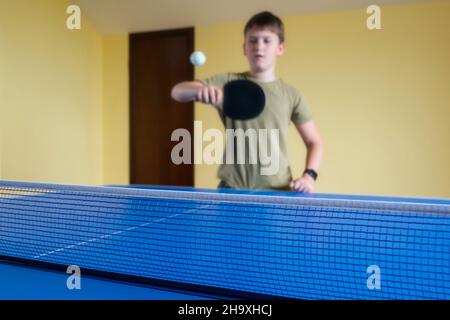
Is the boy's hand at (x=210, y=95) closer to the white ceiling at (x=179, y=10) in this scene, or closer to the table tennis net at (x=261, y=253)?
the table tennis net at (x=261, y=253)

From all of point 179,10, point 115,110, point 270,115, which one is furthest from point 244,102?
point 115,110

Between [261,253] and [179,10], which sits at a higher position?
[179,10]

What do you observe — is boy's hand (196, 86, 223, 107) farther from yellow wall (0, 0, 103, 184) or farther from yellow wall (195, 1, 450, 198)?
yellow wall (195, 1, 450, 198)

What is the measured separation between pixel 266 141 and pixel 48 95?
9.80ft

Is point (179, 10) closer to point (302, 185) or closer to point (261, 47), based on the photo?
point (261, 47)

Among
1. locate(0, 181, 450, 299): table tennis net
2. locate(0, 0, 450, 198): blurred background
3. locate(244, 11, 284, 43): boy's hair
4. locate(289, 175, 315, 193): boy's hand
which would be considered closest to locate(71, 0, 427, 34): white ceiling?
locate(0, 0, 450, 198): blurred background

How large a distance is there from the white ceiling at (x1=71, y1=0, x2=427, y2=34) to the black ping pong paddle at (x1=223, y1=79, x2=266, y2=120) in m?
2.37

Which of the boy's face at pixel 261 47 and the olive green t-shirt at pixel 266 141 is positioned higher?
the boy's face at pixel 261 47

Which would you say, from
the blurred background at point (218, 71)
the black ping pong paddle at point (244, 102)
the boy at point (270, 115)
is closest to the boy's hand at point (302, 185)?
the boy at point (270, 115)

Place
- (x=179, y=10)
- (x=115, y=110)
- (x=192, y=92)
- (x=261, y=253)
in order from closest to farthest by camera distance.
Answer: (x=261, y=253) → (x=192, y=92) → (x=179, y=10) → (x=115, y=110)

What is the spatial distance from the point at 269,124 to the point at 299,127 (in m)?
0.21

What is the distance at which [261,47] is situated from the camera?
8.64 ft

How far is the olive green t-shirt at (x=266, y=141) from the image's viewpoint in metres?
2.55

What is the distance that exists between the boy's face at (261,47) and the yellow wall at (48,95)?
8.28ft
